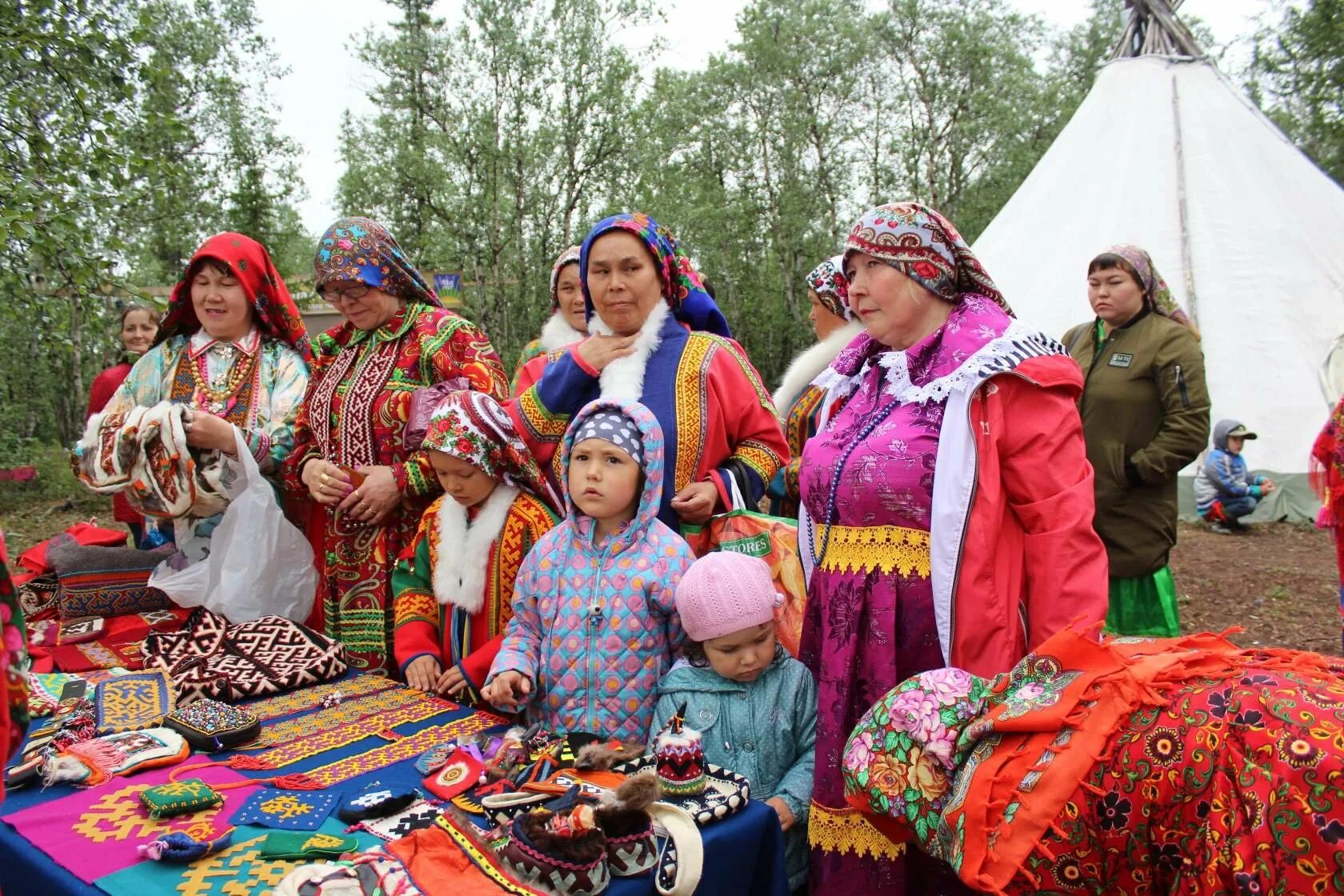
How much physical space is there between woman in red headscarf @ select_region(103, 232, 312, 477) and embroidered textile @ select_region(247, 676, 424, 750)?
3.95ft

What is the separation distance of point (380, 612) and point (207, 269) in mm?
1534

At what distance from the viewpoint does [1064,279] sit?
11477 millimetres


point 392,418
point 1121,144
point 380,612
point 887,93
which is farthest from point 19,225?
point 887,93

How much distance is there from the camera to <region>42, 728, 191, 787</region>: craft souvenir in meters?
2.18

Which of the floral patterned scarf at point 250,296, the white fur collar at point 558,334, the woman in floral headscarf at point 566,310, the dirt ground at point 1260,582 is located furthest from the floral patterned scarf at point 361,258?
the dirt ground at point 1260,582

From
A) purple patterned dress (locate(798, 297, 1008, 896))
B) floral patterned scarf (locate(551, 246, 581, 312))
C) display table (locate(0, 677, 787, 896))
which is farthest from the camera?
floral patterned scarf (locate(551, 246, 581, 312))

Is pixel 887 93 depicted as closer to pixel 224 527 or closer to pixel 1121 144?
pixel 1121 144

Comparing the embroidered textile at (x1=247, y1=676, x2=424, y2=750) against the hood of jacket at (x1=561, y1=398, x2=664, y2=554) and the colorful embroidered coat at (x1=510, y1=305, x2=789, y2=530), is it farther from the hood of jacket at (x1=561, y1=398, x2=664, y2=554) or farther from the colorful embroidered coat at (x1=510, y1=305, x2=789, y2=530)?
the colorful embroidered coat at (x1=510, y1=305, x2=789, y2=530)

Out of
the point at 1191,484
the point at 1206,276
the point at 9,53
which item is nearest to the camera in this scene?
the point at 9,53

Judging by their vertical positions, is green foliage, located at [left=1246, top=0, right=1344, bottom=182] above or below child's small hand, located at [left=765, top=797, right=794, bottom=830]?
above

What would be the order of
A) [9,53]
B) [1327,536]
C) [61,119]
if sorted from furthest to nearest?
A: [1327,536], [61,119], [9,53]

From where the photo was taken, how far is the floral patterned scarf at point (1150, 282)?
411 centimetres

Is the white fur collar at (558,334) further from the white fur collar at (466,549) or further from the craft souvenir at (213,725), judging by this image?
the craft souvenir at (213,725)

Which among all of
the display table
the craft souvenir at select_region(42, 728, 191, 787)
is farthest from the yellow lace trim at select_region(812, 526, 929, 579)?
the craft souvenir at select_region(42, 728, 191, 787)
